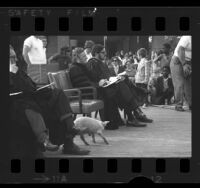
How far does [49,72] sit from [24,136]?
83 centimetres

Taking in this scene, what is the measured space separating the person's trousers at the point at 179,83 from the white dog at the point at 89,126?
0.91 metres

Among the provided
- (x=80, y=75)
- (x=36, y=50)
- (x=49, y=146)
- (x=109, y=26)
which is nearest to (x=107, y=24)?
(x=109, y=26)

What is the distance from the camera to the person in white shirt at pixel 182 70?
8000 mm

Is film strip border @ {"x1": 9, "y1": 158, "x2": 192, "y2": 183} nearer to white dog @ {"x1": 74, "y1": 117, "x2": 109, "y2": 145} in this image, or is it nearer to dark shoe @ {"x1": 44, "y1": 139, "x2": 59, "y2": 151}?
dark shoe @ {"x1": 44, "y1": 139, "x2": 59, "y2": 151}

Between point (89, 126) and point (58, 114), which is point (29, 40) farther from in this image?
point (89, 126)

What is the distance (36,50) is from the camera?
815 centimetres

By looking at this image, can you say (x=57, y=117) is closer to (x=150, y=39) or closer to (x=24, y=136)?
(x=24, y=136)

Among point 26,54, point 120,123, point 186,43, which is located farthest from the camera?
point 120,123

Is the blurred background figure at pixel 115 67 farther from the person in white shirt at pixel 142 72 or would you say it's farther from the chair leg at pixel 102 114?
the chair leg at pixel 102 114

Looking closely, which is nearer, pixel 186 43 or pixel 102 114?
pixel 186 43

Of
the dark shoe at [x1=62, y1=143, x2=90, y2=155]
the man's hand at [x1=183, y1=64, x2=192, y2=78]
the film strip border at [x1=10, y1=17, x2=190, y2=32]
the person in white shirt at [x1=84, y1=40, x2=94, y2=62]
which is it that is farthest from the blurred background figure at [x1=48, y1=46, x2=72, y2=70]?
the man's hand at [x1=183, y1=64, x2=192, y2=78]

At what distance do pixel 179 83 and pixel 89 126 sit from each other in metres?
1.18

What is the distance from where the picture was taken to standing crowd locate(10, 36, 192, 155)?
8.12 meters

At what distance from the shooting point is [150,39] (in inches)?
311
